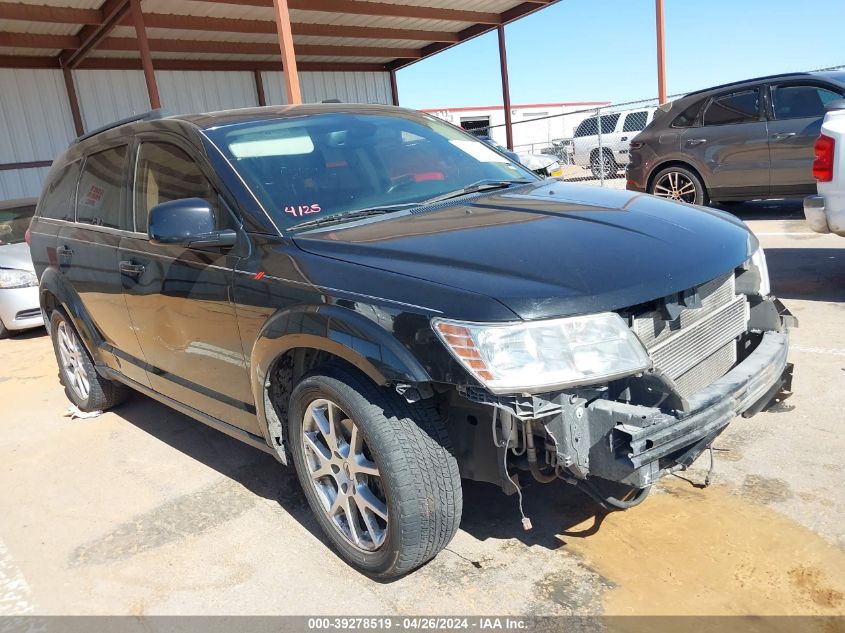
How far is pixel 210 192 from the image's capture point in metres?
3.05

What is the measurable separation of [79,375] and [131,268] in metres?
1.70

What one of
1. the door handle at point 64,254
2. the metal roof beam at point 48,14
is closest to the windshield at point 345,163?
the door handle at point 64,254

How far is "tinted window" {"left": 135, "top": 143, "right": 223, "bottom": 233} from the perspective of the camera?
3100 millimetres

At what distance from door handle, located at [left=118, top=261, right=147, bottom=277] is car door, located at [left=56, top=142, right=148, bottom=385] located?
0.08 meters

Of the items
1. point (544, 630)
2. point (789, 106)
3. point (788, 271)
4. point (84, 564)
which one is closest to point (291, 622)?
point (544, 630)

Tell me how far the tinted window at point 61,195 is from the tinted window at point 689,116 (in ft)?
24.6

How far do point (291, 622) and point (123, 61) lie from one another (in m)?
16.8

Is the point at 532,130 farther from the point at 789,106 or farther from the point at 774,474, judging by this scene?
the point at 774,474

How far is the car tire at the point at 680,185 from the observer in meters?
9.06

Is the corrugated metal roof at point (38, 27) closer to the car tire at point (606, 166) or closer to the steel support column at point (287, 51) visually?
the steel support column at point (287, 51)

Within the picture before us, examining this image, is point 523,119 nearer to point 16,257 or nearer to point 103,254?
point 16,257

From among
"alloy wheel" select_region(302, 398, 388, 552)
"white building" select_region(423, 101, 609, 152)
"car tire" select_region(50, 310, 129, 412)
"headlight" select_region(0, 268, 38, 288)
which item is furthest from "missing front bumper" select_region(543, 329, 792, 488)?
"white building" select_region(423, 101, 609, 152)

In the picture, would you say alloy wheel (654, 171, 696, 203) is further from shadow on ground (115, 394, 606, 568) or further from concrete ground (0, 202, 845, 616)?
shadow on ground (115, 394, 606, 568)

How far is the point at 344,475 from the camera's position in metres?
2.63
